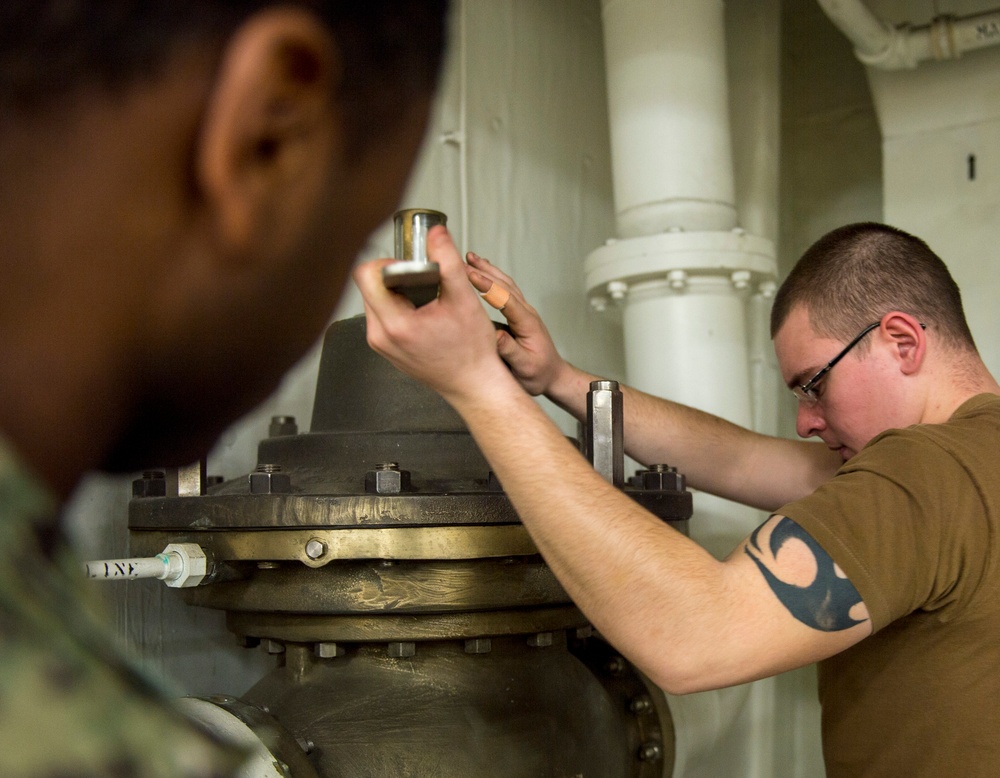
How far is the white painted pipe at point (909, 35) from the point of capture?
5.10 feet

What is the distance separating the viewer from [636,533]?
0.72m

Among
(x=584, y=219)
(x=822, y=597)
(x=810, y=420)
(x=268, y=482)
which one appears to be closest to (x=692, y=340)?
(x=810, y=420)

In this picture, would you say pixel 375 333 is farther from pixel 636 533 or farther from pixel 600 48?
pixel 600 48

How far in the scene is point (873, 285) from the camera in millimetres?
1010

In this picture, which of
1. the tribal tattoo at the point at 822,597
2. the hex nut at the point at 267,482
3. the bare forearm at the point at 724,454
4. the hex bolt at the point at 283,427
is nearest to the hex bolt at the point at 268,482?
the hex nut at the point at 267,482

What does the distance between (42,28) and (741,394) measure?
125cm

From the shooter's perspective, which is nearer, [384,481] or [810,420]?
[384,481]

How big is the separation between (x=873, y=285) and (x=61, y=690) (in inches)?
37.4

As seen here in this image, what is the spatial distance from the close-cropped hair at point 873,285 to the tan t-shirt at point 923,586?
0.39 feet

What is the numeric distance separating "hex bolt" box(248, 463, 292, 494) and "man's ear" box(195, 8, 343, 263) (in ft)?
1.45

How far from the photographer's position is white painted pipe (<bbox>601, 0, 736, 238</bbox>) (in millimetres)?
1344

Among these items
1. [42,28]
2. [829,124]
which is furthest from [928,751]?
[829,124]

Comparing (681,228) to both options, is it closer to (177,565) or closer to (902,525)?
(902,525)

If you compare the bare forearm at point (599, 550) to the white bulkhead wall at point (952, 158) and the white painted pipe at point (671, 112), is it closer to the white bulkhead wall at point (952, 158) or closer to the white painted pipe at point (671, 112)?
the white painted pipe at point (671, 112)
